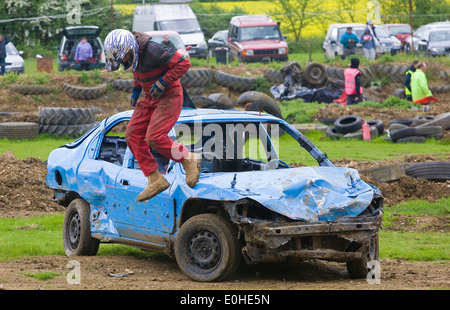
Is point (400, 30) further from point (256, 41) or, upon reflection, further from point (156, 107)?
point (156, 107)

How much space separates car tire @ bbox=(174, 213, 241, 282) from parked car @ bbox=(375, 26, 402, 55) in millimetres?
30927

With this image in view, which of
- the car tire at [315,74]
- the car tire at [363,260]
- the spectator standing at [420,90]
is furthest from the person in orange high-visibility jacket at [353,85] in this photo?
the car tire at [363,260]

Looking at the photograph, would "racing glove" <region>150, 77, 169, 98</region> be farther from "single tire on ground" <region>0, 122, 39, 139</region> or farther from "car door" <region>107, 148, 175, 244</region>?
"single tire on ground" <region>0, 122, 39, 139</region>

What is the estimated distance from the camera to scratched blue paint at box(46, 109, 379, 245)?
25.0 ft

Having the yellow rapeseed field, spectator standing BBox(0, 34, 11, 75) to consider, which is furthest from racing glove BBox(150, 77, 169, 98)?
the yellow rapeseed field

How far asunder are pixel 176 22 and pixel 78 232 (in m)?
28.1

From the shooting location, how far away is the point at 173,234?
8.13 meters

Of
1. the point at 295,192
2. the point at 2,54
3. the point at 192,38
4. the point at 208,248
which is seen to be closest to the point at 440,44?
the point at 192,38

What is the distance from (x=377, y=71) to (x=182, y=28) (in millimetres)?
10426

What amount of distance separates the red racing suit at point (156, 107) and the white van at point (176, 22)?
26.3 m

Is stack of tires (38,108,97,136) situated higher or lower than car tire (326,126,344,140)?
higher

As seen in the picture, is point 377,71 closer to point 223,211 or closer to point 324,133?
point 324,133

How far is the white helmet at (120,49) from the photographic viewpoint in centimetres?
796
